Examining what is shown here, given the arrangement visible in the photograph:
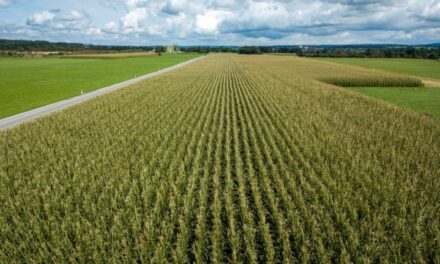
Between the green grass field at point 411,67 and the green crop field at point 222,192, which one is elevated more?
the green grass field at point 411,67

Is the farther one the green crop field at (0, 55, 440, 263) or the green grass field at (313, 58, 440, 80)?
the green grass field at (313, 58, 440, 80)

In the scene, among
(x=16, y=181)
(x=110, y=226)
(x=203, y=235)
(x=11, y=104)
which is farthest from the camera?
(x=11, y=104)

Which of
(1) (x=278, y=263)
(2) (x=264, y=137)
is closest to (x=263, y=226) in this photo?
(1) (x=278, y=263)

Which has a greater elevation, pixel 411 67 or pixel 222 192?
pixel 411 67

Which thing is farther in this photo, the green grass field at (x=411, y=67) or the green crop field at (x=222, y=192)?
the green grass field at (x=411, y=67)

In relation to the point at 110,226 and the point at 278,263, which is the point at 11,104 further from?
the point at 278,263

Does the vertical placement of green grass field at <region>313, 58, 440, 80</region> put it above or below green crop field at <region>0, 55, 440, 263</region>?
above

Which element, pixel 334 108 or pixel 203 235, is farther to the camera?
pixel 334 108

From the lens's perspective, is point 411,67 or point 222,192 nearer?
point 222,192
